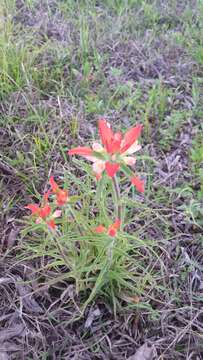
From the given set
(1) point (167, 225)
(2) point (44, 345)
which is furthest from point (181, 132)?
(2) point (44, 345)

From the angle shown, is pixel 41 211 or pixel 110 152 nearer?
pixel 110 152

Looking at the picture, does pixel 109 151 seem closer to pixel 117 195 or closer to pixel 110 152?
pixel 110 152

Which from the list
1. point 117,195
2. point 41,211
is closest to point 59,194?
point 41,211

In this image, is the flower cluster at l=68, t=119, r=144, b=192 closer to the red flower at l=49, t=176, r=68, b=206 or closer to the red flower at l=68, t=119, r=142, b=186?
the red flower at l=68, t=119, r=142, b=186

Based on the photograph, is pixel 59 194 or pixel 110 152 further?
pixel 59 194

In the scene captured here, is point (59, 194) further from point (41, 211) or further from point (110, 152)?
point (110, 152)

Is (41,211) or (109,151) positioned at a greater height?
(109,151)

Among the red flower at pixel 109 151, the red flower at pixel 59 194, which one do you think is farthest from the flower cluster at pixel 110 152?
the red flower at pixel 59 194

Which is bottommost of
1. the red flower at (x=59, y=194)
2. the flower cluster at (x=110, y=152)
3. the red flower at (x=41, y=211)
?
the red flower at (x=41, y=211)

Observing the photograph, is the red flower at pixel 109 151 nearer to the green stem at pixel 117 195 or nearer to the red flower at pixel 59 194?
the green stem at pixel 117 195

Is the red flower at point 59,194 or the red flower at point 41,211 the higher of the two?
the red flower at point 59,194

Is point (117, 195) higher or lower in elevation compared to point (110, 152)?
lower
